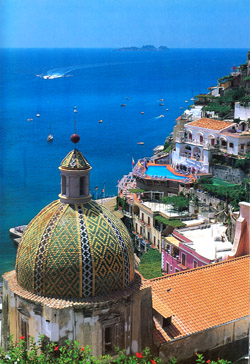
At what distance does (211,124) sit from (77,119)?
44.9 m

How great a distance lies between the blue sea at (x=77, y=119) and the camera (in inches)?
2318

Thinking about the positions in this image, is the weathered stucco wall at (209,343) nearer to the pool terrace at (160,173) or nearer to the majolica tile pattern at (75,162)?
the majolica tile pattern at (75,162)

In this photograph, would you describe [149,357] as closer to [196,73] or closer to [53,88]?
[53,88]

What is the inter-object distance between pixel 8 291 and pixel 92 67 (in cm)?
14913

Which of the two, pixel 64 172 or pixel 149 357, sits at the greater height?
pixel 64 172

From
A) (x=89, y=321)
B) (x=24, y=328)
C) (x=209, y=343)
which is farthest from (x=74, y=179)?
(x=209, y=343)

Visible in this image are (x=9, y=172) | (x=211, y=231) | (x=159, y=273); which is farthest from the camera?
(x=9, y=172)

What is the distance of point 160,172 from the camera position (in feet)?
168

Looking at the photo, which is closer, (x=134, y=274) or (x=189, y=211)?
(x=134, y=274)

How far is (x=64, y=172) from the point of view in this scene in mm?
13750

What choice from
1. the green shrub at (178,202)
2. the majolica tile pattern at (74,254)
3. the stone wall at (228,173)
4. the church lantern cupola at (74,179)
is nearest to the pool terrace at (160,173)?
the stone wall at (228,173)

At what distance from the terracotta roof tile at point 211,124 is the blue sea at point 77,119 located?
1096cm

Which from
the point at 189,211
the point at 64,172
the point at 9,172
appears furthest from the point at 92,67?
the point at 64,172

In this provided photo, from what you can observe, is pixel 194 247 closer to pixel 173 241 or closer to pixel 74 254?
pixel 173 241
